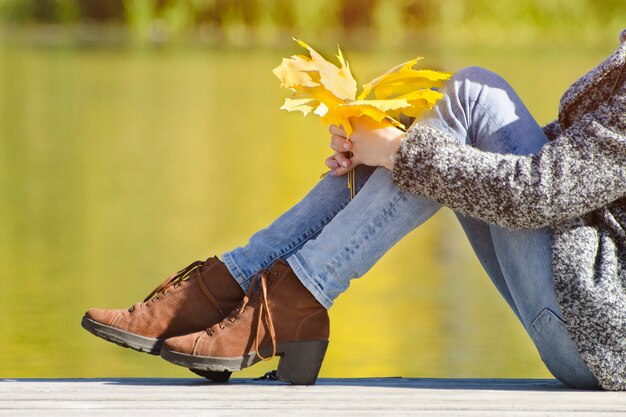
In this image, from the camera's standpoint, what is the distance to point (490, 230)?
165 centimetres

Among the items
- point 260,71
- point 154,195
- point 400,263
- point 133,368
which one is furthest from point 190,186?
point 260,71

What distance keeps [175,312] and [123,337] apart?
0.07 metres

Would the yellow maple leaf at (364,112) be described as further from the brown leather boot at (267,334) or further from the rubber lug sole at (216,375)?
the rubber lug sole at (216,375)

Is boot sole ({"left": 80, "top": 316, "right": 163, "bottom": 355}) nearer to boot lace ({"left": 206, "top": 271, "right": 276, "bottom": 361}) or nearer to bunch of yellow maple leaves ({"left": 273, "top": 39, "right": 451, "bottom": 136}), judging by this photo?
boot lace ({"left": 206, "top": 271, "right": 276, "bottom": 361})

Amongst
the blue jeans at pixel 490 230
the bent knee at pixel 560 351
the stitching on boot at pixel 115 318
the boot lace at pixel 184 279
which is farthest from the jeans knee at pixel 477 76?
the stitching on boot at pixel 115 318

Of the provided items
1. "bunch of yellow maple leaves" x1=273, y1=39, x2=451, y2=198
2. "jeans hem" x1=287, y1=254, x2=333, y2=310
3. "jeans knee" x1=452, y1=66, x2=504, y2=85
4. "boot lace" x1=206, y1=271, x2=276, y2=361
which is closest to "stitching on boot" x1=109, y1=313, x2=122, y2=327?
"boot lace" x1=206, y1=271, x2=276, y2=361

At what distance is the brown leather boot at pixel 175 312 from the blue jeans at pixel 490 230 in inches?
5.0

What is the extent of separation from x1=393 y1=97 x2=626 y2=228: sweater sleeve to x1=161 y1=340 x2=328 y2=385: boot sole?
259 millimetres

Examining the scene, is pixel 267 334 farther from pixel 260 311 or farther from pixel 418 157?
pixel 418 157

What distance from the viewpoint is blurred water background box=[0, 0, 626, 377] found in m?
3.12

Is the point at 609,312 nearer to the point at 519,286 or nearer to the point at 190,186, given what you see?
the point at 519,286

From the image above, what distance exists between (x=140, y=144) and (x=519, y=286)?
17.3ft

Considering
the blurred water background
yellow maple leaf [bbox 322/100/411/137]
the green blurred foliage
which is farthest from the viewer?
the green blurred foliage

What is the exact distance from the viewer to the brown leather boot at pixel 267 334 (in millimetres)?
1636
